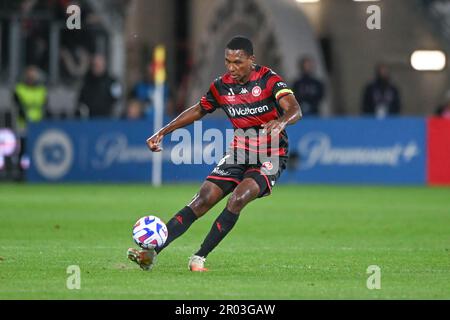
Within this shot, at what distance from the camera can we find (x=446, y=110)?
89.1 ft

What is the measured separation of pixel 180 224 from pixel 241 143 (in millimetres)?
989

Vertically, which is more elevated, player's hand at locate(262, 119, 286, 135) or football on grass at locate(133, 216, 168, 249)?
player's hand at locate(262, 119, 286, 135)

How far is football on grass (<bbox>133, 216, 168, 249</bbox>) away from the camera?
11445 mm

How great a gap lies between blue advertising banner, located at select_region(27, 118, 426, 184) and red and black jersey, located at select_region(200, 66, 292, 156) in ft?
40.1

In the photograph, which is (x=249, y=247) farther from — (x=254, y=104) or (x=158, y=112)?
(x=158, y=112)

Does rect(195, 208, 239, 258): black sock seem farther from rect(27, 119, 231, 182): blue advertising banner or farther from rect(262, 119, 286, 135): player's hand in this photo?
rect(27, 119, 231, 182): blue advertising banner

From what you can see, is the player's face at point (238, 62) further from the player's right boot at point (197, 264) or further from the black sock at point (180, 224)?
the player's right boot at point (197, 264)

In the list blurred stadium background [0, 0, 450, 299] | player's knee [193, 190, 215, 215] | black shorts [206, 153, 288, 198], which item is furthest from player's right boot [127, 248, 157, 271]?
black shorts [206, 153, 288, 198]

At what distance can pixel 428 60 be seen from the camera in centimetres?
3128

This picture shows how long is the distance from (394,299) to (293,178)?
16795 mm

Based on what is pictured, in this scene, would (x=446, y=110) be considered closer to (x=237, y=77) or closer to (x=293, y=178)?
(x=293, y=178)

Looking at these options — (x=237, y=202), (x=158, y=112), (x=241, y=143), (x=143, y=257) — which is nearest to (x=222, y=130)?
(x=158, y=112)
